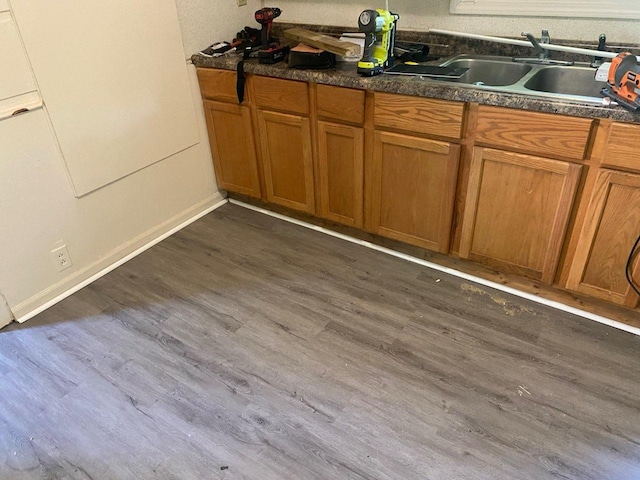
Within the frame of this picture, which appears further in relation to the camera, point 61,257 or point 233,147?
point 233,147

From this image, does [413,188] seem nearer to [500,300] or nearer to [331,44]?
[500,300]

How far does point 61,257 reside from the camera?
2.27 m

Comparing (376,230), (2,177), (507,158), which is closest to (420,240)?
(376,230)

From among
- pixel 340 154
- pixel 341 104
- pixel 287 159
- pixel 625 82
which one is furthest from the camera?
pixel 287 159

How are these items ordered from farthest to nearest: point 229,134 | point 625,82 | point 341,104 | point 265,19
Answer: point 229,134 → point 265,19 → point 341,104 → point 625,82

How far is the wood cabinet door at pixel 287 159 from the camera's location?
8.08 ft

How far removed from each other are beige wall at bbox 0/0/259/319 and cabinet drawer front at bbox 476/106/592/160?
166 centimetres

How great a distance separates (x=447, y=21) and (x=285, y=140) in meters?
1.03

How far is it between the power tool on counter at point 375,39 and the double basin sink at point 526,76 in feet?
0.99

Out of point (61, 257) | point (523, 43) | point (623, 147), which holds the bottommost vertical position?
Result: point (61, 257)

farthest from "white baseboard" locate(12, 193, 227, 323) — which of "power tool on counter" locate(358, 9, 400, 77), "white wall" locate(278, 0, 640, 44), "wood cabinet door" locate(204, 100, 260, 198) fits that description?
"power tool on counter" locate(358, 9, 400, 77)

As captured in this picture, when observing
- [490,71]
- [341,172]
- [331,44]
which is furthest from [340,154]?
[490,71]

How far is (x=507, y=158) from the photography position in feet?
6.24

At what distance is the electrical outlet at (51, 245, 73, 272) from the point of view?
2238mm
